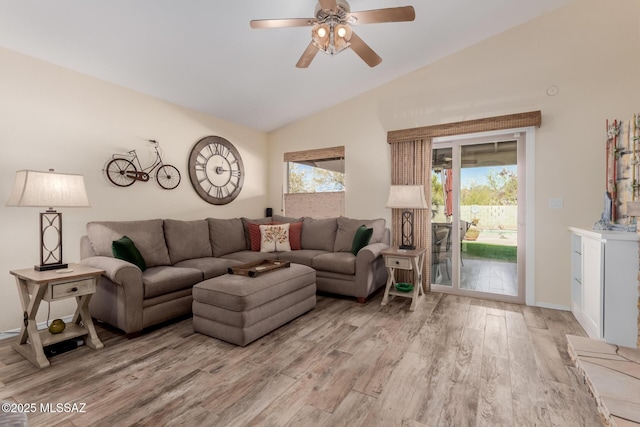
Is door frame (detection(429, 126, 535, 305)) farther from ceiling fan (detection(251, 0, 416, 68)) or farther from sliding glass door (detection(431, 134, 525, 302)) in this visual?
ceiling fan (detection(251, 0, 416, 68))

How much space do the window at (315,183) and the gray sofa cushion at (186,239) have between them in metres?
1.72

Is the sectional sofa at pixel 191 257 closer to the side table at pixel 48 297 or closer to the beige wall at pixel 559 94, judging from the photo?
the side table at pixel 48 297

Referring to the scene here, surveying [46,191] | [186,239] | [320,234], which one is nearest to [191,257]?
[186,239]

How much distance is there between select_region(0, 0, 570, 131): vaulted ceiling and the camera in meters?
2.46

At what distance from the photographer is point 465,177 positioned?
3945 millimetres

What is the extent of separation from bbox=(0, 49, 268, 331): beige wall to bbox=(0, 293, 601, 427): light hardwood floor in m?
0.92

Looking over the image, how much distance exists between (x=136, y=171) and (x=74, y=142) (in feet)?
2.13

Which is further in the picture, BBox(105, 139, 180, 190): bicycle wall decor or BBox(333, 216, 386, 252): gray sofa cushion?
BBox(333, 216, 386, 252): gray sofa cushion

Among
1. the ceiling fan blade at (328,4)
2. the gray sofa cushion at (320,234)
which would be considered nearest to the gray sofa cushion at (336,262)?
the gray sofa cushion at (320,234)

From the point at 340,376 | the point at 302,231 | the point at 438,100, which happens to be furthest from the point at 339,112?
the point at 340,376

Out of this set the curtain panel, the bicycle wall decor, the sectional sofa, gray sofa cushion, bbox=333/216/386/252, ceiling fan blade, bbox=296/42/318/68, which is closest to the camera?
ceiling fan blade, bbox=296/42/318/68

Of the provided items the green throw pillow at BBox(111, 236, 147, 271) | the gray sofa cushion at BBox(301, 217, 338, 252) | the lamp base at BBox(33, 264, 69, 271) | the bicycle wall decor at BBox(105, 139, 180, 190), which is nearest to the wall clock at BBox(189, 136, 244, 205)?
the bicycle wall decor at BBox(105, 139, 180, 190)

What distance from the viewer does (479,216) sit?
3883mm

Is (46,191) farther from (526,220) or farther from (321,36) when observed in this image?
(526,220)
